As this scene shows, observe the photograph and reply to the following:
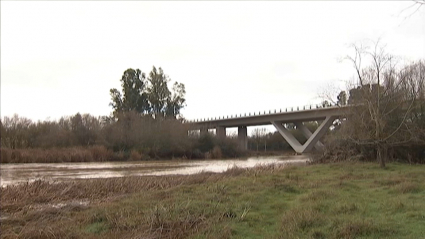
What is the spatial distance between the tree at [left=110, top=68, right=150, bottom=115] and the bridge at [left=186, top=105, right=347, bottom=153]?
11.5 meters

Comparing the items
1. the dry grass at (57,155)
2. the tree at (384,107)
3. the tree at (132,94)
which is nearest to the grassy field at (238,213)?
the tree at (384,107)

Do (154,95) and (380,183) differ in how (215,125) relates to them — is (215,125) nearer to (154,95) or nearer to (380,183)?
(154,95)

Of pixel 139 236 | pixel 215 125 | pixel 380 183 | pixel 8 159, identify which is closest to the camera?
pixel 139 236

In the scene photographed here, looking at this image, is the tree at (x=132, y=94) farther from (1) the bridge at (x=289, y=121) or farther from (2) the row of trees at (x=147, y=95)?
(1) the bridge at (x=289, y=121)

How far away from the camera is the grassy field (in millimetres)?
7199

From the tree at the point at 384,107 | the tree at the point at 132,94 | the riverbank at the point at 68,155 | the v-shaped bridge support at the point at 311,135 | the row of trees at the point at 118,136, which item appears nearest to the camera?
the tree at the point at 384,107

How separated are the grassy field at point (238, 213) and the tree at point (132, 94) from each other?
60.3 m

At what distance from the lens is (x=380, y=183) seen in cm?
1334

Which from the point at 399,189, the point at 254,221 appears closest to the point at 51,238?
the point at 254,221

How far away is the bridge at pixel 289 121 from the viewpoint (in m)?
55.8

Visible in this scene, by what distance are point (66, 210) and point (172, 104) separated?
67.5m

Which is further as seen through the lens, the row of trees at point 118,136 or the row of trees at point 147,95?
the row of trees at point 147,95

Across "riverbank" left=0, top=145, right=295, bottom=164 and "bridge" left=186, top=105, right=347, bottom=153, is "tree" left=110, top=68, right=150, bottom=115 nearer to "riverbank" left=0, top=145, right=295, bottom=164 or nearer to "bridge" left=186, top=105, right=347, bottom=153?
"bridge" left=186, top=105, right=347, bottom=153

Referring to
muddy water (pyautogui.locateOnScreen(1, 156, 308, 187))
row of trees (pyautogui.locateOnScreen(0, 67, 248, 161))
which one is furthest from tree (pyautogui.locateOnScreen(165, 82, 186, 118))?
muddy water (pyautogui.locateOnScreen(1, 156, 308, 187))
